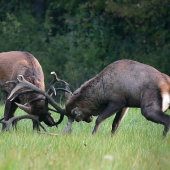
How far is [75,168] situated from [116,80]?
276cm

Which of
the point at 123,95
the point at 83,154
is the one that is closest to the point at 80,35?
the point at 123,95

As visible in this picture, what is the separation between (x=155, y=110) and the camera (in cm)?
501

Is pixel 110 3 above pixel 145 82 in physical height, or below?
above

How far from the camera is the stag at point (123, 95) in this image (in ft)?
16.6

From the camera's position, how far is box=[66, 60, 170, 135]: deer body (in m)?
5.05

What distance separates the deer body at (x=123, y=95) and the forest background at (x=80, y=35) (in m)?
6.69

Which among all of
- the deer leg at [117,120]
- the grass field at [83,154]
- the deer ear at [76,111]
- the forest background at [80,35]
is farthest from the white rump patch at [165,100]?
the forest background at [80,35]

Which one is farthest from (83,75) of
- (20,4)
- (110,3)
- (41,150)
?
(41,150)

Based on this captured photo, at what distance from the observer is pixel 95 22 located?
13.8 metres

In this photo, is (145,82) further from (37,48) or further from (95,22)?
(37,48)

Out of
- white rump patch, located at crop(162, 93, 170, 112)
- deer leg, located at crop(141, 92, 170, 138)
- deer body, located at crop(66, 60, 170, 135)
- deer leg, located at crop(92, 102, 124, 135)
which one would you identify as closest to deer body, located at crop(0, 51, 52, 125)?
deer body, located at crop(66, 60, 170, 135)

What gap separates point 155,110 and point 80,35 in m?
9.73

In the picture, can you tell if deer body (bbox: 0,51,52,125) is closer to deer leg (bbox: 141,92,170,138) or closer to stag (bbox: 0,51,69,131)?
stag (bbox: 0,51,69,131)

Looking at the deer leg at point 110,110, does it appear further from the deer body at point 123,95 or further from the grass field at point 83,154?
the grass field at point 83,154
